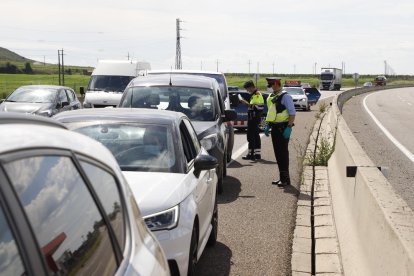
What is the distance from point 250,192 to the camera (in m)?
11.0

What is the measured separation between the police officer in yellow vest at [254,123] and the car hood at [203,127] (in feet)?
13.2

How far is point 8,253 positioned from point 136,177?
158 inches

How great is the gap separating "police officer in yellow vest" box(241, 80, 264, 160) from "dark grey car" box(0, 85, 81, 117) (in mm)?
7778

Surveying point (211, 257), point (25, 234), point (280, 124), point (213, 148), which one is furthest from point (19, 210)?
point (280, 124)

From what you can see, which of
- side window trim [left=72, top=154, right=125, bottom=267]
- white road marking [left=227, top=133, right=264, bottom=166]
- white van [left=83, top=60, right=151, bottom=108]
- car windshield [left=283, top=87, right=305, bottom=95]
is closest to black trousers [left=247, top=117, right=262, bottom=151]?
white road marking [left=227, top=133, right=264, bottom=166]

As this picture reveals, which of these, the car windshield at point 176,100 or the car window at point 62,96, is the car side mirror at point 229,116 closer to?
the car windshield at point 176,100

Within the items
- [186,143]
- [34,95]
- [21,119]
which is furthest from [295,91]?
[21,119]

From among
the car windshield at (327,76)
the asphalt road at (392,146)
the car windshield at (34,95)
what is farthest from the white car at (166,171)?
the car windshield at (327,76)

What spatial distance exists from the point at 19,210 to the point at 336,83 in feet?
325

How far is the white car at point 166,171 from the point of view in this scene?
516 centimetres

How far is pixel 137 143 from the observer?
6.61m

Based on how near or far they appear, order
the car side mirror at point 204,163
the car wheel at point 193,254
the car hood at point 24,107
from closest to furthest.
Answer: the car wheel at point 193,254
the car side mirror at point 204,163
the car hood at point 24,107

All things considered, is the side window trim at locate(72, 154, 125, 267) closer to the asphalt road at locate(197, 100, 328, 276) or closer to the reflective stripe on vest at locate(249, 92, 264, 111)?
the asphalt road at locate(197, 100, 328, 276)

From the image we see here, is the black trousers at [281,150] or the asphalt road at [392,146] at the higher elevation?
the black trousers at [281,150]
